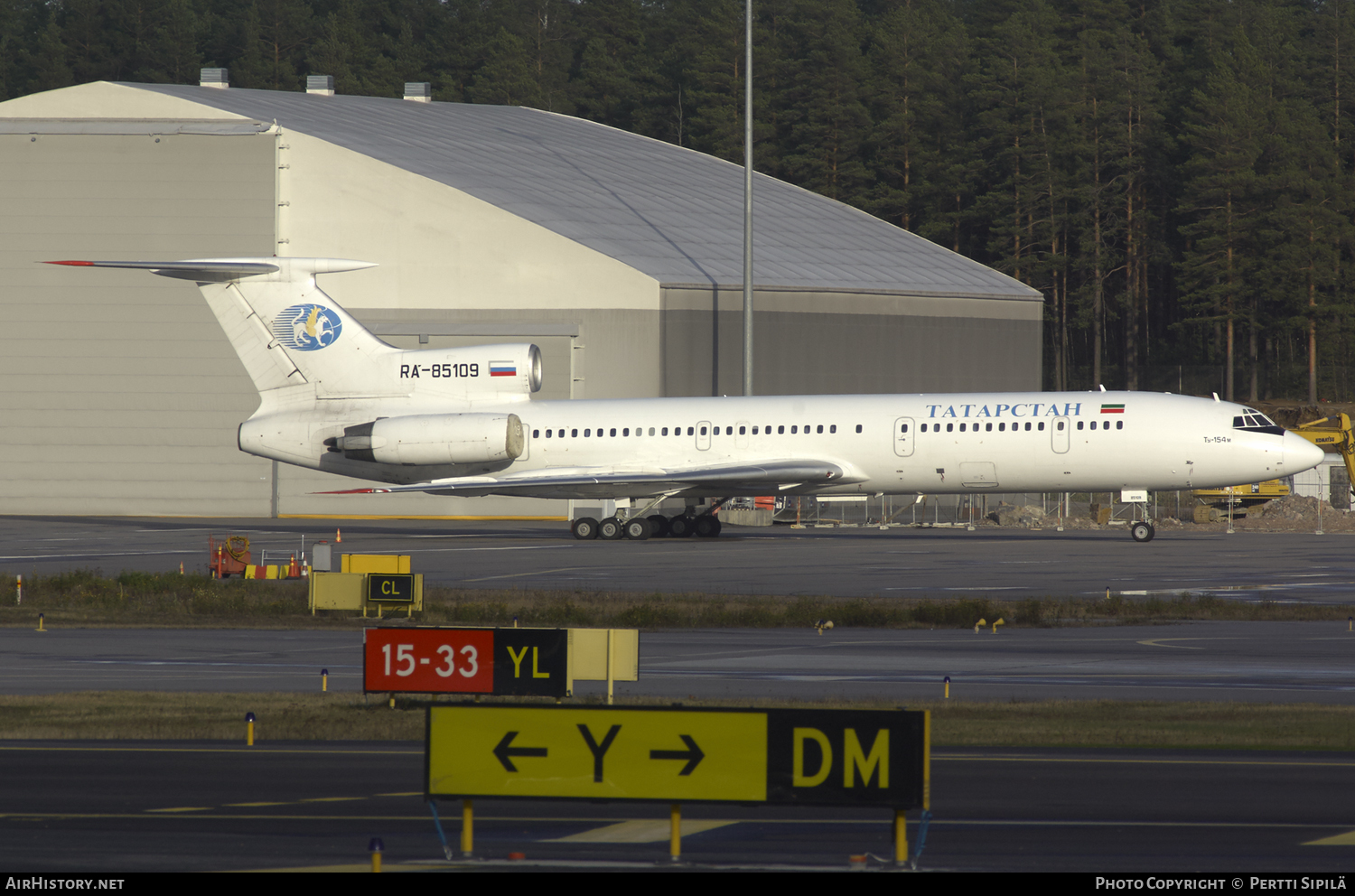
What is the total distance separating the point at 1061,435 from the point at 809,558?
7.44m

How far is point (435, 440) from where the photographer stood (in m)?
40.1

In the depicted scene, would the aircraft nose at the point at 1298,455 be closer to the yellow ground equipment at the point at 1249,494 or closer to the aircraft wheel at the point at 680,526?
the yellow ground equipment at the point at 1249,494

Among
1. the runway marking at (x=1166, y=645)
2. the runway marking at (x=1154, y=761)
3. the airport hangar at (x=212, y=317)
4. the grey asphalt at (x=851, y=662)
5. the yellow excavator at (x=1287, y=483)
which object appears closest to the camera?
the runway marking at (x=1154, y=761)

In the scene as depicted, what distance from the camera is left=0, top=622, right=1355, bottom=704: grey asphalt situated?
54.1 ft

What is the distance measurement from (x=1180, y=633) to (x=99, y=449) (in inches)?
1630

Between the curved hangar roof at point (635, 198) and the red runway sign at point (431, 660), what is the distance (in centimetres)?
3976

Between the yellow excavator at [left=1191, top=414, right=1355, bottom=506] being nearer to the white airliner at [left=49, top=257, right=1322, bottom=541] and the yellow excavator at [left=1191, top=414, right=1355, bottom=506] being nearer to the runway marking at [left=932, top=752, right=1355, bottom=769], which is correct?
the white airliner at [left=49, top=257, right=1322, bottom=541]

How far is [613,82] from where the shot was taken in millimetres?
114062

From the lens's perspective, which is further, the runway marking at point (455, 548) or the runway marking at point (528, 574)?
the runway marking at point (455, 548)

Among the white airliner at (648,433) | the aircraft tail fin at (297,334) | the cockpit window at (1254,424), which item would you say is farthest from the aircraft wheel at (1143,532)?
the aircraft tail fin at (297,334)

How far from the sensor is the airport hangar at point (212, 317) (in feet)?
175

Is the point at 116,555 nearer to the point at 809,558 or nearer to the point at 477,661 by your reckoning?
the point at 809,558

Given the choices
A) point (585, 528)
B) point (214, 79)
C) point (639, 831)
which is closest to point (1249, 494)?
point (585, 528)

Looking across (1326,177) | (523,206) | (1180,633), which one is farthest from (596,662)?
(1326,177)
